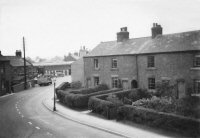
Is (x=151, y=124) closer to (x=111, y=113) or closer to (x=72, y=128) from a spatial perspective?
(x=111, y=113)

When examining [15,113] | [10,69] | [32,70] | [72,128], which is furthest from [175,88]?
[32,70]

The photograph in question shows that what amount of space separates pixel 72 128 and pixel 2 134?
574cm

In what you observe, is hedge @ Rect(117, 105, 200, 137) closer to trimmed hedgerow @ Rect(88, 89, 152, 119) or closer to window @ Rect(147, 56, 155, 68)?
trimmed hedgerow @ Rect(88, 89, 152, 119)

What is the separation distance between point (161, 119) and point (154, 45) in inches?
654

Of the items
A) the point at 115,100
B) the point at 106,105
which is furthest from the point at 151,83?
the point at 106,105

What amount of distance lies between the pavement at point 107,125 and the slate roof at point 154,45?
512 inches

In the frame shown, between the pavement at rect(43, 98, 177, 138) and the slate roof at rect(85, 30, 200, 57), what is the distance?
1300cm

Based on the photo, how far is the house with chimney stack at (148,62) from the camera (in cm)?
2633

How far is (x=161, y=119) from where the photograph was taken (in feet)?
54.1

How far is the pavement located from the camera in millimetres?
16219

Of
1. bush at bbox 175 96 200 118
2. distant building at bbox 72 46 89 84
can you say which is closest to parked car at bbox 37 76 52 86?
distant building at bbox 72 46 89 84

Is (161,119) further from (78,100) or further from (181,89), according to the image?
(181,89)

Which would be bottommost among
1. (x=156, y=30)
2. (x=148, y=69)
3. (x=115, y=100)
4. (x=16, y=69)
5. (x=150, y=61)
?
(x=115, y=100)

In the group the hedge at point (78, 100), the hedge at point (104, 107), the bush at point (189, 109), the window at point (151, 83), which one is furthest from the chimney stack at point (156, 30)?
the hedge at point (104, 107)
